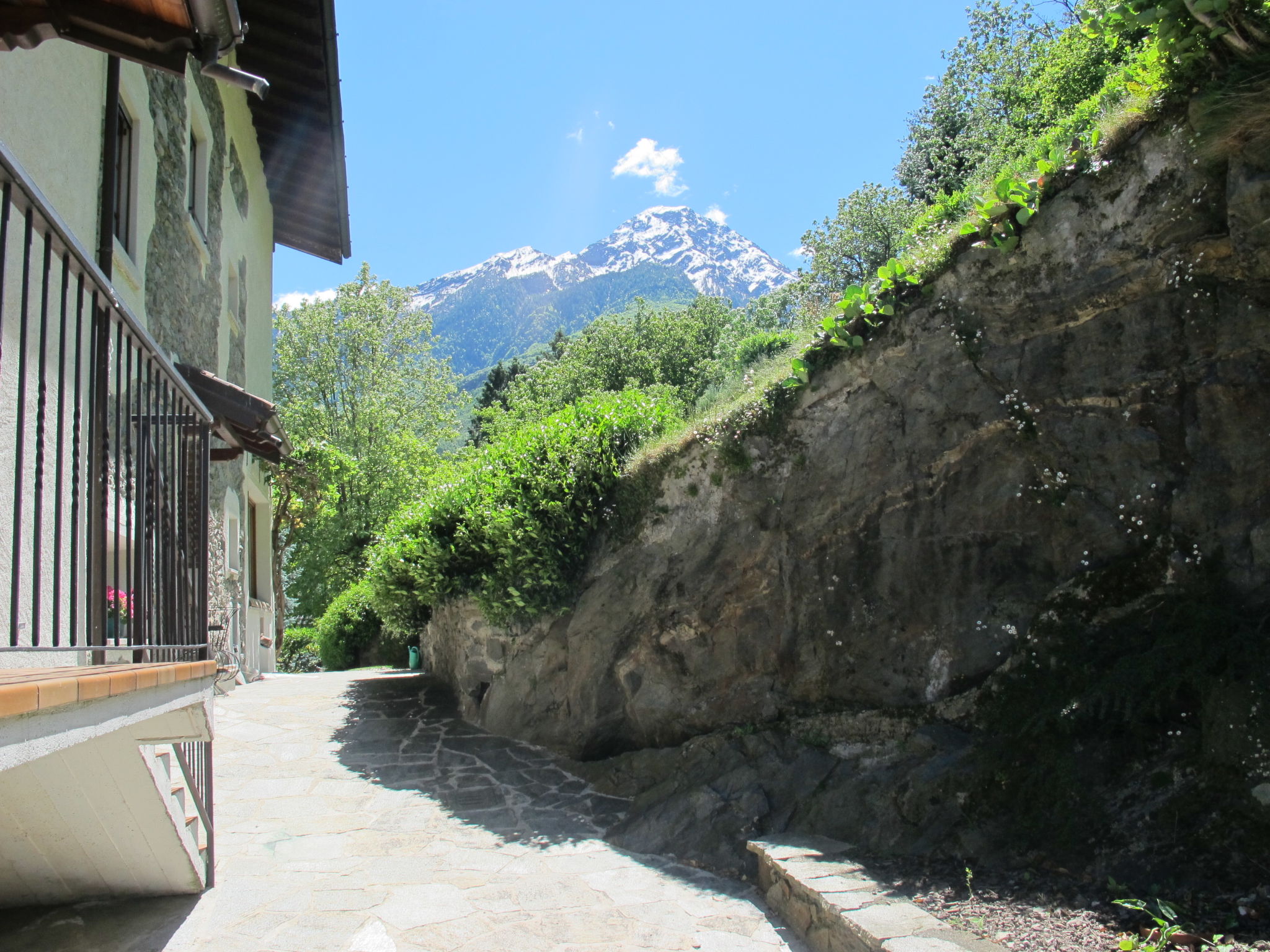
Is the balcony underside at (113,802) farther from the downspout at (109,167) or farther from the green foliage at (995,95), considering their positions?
the green foliage at (995,95)

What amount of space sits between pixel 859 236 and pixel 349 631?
16.4 meters

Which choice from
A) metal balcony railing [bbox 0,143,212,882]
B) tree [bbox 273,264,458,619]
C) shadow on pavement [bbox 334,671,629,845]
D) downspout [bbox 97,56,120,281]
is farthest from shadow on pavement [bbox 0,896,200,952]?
tree [bbox 273,264,458,619]

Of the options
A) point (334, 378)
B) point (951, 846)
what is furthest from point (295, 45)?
point (334, 378)

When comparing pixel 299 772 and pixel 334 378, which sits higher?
pixel 334 378

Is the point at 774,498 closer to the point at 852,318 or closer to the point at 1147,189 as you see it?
the point at 852,318

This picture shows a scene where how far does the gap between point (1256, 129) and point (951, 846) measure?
14.8 ft

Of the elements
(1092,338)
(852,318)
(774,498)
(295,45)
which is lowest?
(774,498)

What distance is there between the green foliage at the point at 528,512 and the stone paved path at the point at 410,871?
1.61 meters

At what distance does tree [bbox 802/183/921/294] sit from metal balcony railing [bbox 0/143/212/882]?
1996cm

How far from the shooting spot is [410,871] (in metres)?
5.77

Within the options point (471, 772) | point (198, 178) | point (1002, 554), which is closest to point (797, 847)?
point (1002, 554)

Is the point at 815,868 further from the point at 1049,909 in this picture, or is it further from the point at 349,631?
the point at 349,631

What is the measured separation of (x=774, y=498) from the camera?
7.28m

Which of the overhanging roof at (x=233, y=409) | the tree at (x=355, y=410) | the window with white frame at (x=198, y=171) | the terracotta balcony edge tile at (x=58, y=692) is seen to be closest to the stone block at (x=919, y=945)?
the terracotta balcony edge tile at (x=58, y=692)
